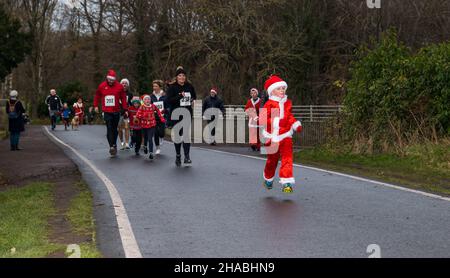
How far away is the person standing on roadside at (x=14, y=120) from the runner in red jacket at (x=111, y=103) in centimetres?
465

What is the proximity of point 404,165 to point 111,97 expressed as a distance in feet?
23.8

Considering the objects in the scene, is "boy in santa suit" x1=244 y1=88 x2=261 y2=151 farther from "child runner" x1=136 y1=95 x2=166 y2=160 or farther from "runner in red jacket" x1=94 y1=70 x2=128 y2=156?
"runner in red jacket" x1=94 y1=70 x2=128 y2=156

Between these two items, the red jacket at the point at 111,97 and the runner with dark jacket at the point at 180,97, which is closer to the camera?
the runner with dark jacket at the point at 180,97

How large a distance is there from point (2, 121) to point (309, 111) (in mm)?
13647

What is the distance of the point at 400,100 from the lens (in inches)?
723

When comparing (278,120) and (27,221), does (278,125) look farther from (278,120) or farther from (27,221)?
(27,221)

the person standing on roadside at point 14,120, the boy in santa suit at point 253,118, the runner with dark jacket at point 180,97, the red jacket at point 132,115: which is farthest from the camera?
the person standing on roadside at point 14,120

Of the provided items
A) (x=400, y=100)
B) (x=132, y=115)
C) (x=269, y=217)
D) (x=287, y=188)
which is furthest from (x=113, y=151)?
(x=269, y=217)

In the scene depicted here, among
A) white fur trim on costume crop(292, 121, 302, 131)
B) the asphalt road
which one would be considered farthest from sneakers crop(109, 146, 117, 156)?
white fur trim on costume crop(292, 121, 302, 131)

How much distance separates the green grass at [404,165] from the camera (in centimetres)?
1346

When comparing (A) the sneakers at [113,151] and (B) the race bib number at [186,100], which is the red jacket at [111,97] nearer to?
(A) the sneakers at [113,151]

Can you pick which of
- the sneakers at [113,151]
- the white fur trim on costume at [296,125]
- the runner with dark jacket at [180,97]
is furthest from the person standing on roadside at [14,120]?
the white fur trim on costume at [296,125]

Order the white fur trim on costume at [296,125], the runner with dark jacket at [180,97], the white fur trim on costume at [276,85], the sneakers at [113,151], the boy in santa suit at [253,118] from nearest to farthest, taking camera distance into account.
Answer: the white fur trim on costume at [296,125]
the white fur trim on costume at [276,85]
the runner with dark jacket at [180,97]
the sneakers at [113,151]
the boy in santa suit at [253,118]
